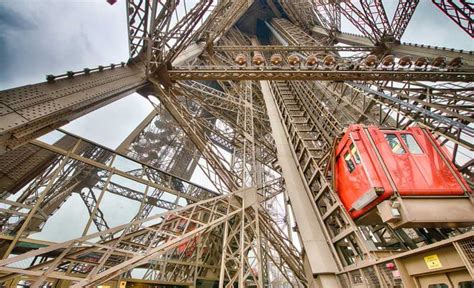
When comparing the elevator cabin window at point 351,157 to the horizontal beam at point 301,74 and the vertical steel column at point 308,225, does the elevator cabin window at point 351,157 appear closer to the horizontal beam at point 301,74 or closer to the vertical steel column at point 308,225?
the vertical steel column at point 308,225

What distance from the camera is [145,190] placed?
302 inches

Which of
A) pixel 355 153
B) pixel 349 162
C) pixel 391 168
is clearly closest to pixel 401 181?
pixel 391 168

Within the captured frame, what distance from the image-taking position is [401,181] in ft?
11.0

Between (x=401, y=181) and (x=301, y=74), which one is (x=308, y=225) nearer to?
(x=401, y=181)

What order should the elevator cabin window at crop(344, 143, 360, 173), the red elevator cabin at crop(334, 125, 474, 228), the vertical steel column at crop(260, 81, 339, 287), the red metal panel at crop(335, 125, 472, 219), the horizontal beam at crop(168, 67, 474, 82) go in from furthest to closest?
the horizontal beam at crop(168, 67, 474, 82), the vertical steel column at crop(260, 81, 339, 287), the elevator cabin window at crop(344, 143, 360, 173), the red metal panel at crop(335, 125, 472, 219), the red elevator cabin at crop(334, 125, 474, 228)

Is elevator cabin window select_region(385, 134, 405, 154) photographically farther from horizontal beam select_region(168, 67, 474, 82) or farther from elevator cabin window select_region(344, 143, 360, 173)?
horizontal beam select_region(168, 67, 474, 82)

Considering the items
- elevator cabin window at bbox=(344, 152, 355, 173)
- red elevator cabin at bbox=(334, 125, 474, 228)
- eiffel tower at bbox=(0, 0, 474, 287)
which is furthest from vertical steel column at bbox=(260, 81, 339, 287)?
elevator cabin window at bbox=(344, 152, 355, 173)

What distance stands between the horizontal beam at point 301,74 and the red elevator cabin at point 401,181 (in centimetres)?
223

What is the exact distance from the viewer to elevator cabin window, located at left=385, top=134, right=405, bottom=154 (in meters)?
3.87

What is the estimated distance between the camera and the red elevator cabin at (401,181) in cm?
306

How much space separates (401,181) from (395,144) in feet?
3.26

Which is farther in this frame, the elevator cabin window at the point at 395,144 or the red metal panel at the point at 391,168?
the elevator cabin window at the point at 395,144

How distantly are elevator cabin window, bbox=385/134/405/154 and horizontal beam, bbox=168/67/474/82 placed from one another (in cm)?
245

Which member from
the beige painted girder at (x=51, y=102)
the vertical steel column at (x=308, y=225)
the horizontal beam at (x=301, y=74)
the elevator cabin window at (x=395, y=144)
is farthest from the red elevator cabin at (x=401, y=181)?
the beige painted girder at (x=51, y=102)
